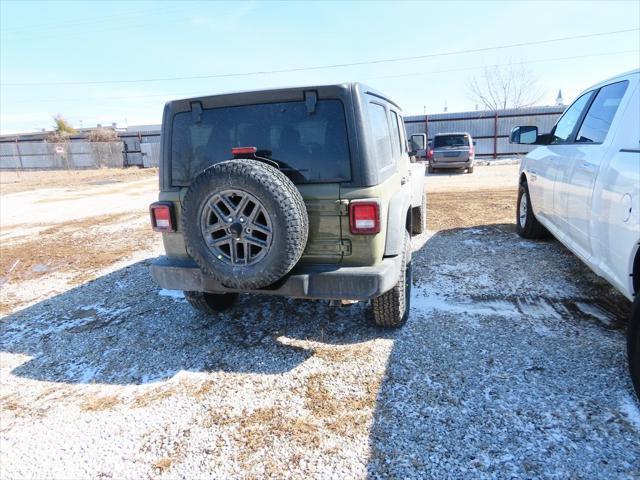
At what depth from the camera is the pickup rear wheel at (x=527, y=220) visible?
5664 millimetres

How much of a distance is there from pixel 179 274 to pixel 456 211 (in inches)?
260

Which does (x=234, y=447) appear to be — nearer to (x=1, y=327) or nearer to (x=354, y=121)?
(x=354, y=121)

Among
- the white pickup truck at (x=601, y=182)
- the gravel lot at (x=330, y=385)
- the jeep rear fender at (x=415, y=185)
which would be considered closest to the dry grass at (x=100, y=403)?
the gravel lot at (x=330, y=385)

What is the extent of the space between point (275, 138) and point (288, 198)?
589 mm

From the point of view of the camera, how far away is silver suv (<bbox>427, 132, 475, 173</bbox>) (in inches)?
615

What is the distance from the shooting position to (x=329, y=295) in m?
2.90

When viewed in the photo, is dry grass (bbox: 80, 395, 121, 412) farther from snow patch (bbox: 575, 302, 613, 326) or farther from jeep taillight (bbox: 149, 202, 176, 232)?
snow patch (bbox: 575, 302, 613, 326)

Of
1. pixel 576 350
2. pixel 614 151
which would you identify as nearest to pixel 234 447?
pixel 576 350

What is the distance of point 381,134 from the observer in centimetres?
337

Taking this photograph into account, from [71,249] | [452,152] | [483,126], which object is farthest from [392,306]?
[483,126]

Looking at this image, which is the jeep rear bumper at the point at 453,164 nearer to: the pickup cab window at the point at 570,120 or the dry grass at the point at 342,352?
the pickup cab window at the point at 570,120

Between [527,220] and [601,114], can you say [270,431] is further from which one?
[527,220]

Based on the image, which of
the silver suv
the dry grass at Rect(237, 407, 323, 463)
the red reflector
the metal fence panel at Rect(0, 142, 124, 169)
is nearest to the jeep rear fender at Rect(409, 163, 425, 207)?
the red reflector

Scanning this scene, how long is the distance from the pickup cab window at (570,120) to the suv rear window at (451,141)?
1158 cm
